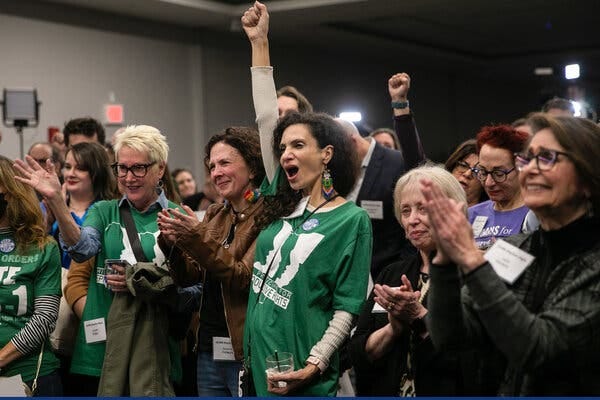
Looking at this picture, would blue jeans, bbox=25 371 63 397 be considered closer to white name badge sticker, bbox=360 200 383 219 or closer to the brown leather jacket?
the brown leather jacket

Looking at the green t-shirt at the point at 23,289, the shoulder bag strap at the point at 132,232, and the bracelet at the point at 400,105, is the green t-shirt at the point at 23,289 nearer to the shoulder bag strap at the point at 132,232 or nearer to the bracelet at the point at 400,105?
the shoulder bag strap at the point at 132,232

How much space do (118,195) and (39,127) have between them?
4.72 meters

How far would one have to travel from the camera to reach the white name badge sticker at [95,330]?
319 cm

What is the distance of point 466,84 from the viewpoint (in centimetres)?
1508

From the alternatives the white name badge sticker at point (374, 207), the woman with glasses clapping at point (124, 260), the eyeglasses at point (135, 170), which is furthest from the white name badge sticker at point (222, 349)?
the white name badge sticker at point (374, 207)

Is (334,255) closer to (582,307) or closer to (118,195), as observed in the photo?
(582,307)

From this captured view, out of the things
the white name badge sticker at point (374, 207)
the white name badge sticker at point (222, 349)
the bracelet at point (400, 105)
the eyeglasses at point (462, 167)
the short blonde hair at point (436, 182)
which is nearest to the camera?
the short blonde hair at point (436, 182)

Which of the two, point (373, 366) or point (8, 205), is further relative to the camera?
point (8, 205)

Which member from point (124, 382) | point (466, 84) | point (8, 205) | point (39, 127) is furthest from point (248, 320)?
A: point (466, 84)

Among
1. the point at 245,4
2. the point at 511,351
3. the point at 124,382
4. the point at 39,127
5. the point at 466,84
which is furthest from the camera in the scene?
the point at 466,84

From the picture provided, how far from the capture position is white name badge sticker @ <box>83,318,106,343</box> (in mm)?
3193

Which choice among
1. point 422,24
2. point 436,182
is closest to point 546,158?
point 436,182

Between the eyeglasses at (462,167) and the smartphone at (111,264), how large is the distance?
1437mm

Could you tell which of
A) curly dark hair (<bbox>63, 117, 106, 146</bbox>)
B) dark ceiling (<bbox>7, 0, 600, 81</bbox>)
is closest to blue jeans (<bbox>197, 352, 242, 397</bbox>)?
curly dark hair (<bbox>63, 117, 106, 146</bbox>)
